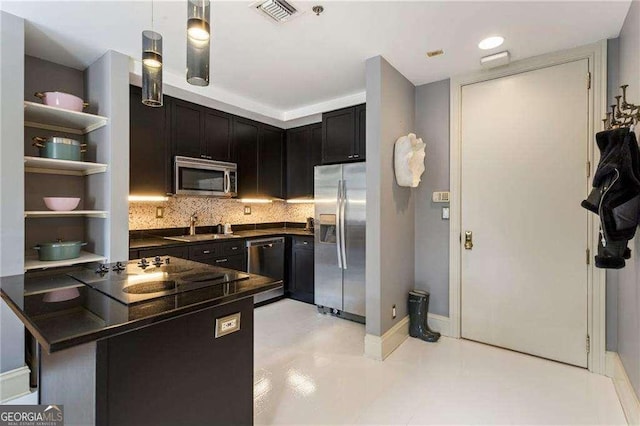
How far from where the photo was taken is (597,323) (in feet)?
7.99

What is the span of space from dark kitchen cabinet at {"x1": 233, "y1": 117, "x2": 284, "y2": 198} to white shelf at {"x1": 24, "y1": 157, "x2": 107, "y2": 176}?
1618 millimetres

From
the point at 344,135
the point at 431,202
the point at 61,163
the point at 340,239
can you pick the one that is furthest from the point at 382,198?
the point at 61,163

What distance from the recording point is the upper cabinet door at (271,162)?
437cm

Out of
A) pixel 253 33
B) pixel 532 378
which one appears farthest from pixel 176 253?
pixel 532 378

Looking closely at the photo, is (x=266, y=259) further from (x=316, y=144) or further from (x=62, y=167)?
(x=62, y=167)

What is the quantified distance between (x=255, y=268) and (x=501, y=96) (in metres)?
3.17

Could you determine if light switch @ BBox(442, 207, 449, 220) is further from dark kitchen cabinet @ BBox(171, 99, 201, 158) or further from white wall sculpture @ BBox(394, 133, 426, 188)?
dark kitchen cabinet @ BBox(171, 99, 201, 158)

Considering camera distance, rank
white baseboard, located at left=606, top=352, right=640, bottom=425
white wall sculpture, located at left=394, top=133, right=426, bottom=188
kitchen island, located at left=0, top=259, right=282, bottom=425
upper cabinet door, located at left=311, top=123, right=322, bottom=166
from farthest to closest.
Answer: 1. upper cabinet door, located at left=311, top=123, right=322, bottom=166
2. white wall sculpture, located at left=394, top=133, right=426, bottom=188
3. white baseboard, located at left=606, top=352, right=640, bottom=425
4. kitchen island, located at left=0, top=259, right=282, bottom=425

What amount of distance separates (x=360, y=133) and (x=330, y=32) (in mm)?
1266

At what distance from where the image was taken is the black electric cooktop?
4.29 feet

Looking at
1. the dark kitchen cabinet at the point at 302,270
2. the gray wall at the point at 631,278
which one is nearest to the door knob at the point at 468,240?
the gray wall at the point at 631,278

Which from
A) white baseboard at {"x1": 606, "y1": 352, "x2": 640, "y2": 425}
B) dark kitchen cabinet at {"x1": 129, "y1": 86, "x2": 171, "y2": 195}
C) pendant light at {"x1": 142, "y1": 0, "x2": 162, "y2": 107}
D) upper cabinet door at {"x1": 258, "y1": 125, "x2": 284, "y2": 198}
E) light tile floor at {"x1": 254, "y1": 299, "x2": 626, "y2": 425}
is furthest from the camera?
upper cabinet door at {"x1": 258, "y1": 125, "x2": 284, "y2": 198}

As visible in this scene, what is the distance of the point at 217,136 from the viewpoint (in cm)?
381

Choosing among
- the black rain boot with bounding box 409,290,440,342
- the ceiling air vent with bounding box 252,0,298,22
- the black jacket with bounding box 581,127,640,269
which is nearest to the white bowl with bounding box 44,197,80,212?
the ceiling air vent with bounding box 252,0,298,22
